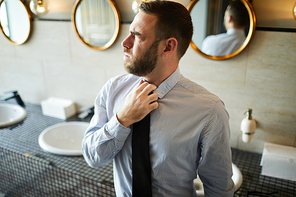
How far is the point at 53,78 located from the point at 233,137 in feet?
5.35

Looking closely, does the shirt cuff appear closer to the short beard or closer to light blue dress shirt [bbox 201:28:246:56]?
the short beard

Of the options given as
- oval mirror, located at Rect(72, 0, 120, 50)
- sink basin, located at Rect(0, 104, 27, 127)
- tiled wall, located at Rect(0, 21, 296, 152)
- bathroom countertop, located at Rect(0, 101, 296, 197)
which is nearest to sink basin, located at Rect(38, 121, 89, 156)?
bathroom countertop, located at Rect(0, 101, 296, 197)

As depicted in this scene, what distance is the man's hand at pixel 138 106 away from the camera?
2.98 ft

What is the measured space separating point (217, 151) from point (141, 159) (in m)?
0.29

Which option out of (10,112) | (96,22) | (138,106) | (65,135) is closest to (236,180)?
(138,106)

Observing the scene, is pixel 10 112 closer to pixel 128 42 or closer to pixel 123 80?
pixel 123 80

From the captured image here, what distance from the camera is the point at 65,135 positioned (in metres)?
1.92

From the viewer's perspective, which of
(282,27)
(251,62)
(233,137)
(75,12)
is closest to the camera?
(282,27)

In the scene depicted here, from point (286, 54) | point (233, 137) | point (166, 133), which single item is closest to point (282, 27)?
point (286, 54)

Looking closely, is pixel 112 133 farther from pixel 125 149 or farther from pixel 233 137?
pixel 233 137

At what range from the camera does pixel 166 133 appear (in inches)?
37.0

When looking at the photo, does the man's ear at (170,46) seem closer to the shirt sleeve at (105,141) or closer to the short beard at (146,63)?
the short beard at (146,63)

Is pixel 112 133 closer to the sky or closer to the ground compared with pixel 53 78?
closer to the sky

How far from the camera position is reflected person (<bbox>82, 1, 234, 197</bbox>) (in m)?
0.90
